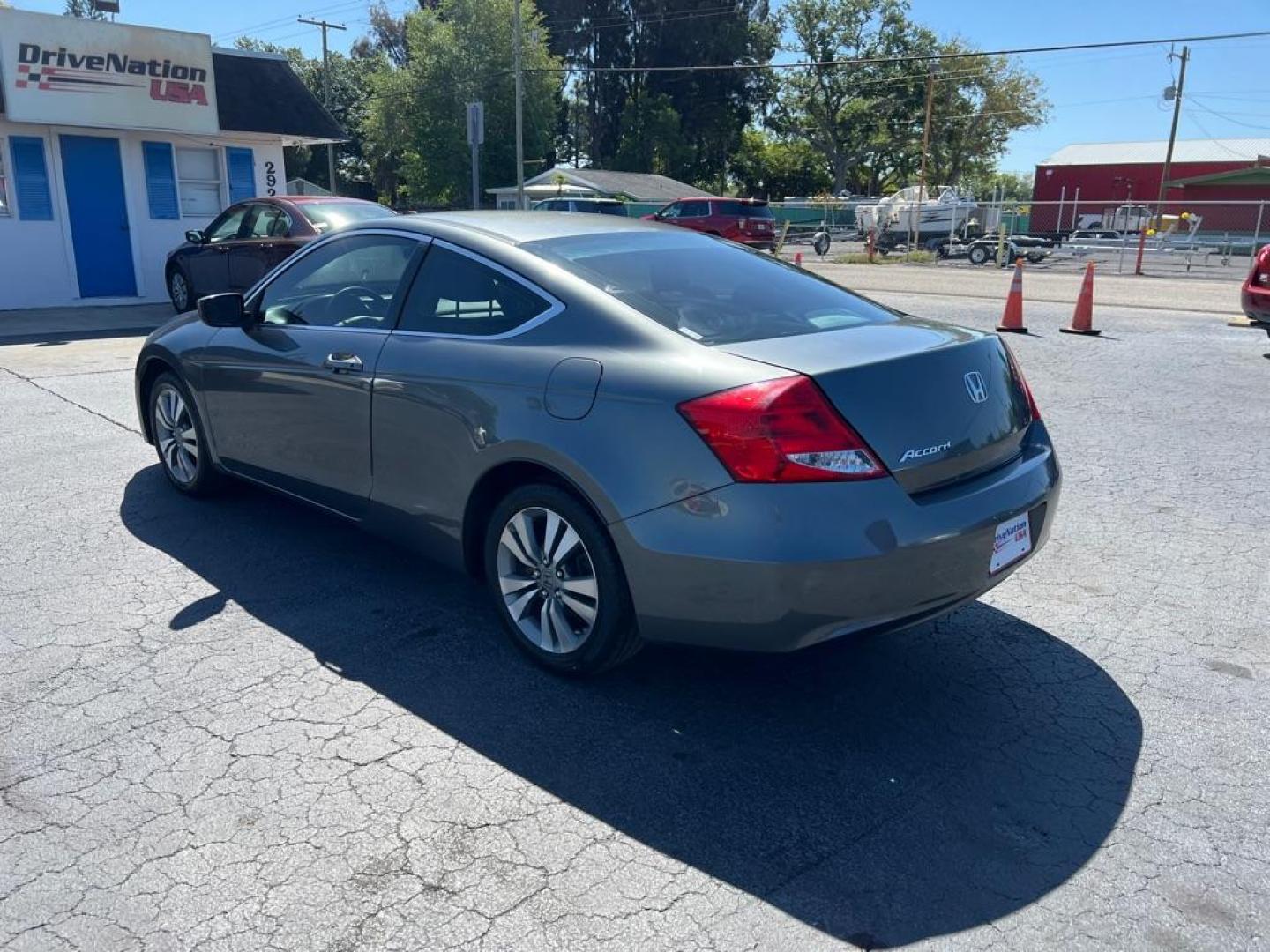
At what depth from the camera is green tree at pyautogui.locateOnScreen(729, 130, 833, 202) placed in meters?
71.6

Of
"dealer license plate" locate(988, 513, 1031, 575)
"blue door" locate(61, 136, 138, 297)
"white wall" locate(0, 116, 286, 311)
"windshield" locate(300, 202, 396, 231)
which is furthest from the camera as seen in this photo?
"blue door" locate(61, 136, 138, 297)

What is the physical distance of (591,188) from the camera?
141 feet

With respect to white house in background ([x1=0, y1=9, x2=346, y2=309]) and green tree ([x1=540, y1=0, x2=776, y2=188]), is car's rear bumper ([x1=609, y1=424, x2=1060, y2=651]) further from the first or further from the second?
green tree ([x1=540, y1=0, x2=776, y2=188])

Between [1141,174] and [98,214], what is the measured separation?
55.7 meters

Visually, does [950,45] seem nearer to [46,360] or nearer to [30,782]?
[46,360]

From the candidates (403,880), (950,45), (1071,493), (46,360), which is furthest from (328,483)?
(950,45)

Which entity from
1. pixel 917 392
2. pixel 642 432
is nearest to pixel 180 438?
pixel 642 432

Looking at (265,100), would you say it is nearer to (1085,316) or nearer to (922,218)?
(1085,316)

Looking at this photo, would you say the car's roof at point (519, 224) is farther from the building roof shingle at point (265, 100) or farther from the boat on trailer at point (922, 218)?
the boat on trailer at point (922, 218)

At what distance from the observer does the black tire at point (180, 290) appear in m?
13.8

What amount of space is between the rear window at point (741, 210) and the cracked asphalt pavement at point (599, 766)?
86.0 feet

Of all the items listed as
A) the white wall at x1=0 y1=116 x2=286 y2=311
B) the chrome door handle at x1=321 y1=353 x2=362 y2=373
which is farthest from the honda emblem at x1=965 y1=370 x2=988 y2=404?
the white wall at x1=0 y1=116 x2=286 y2=311

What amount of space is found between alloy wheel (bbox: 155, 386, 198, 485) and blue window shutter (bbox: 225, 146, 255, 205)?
1309 cm

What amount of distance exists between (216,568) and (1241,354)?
10.5 metres
